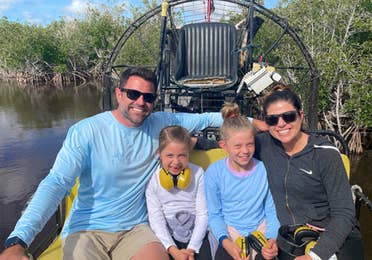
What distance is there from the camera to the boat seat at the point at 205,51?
5797 mm

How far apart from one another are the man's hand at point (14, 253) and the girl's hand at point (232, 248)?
1.09 meters

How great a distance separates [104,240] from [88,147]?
1.93ft

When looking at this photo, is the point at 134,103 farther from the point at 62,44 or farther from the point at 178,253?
the point at 62,44

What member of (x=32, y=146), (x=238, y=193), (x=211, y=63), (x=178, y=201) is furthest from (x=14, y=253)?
(x=32, y=146)

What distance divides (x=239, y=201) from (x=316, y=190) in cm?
47

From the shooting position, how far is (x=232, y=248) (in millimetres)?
2045

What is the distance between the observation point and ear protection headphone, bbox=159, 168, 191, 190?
219 centimetres

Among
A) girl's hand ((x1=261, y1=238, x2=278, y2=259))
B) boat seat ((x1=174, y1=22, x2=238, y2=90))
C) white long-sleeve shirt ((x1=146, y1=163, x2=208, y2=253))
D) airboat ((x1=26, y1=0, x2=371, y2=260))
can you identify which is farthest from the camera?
boat seat ((x1=174, y1=22, x2=238, y2=90))

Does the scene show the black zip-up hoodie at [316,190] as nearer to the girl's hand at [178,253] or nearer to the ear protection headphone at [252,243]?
the ear protection headphone at [252,243]

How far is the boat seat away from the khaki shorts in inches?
146

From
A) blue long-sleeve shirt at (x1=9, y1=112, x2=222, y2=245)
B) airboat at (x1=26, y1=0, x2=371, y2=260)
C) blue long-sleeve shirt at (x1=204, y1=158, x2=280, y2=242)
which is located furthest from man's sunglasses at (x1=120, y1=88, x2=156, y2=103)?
airboat at (x1=26, y1=0, x2=371, y2=260)

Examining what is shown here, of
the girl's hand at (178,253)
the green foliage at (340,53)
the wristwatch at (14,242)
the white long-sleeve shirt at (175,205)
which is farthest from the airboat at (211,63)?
the wristwatch at (14,242)

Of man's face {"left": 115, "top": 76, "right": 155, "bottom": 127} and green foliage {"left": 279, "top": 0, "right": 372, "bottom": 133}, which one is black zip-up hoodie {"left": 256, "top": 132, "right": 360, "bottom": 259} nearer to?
man's face {"left": 115, "top": 76, "right": 155, "bottom": 127}

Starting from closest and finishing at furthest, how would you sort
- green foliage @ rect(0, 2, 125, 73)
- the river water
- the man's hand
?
the man's hand < the river water < green foliage @ rect(0, 2, 125, 73)
